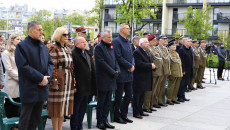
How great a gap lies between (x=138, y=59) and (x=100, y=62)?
65.6 inches

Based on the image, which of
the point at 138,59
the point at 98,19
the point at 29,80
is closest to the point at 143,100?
the point at 138,59

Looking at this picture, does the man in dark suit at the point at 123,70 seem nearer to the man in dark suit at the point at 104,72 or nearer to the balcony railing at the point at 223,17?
the man in dark suit at the point at 104,72

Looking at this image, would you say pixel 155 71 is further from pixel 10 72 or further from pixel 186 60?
Result: pixel 10 72

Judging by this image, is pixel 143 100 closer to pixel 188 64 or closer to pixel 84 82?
pixel 84 82

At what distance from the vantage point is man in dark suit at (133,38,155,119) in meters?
8.65

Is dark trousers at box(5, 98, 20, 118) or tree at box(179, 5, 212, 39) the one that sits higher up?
tree at box(179, 5, 212, 39)

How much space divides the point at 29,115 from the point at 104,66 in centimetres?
229

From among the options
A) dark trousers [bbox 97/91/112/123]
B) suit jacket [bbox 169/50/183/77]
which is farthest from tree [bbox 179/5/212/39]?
dark trousers [bbox 97/91/112/123]

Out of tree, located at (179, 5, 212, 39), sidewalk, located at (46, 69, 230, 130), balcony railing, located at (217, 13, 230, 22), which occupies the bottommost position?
sidewalk, located at (46, 69, 230, 130)

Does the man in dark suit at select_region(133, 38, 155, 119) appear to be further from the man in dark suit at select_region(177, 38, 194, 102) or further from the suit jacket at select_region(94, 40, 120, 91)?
the man in dark suit at select_region(177, 38, 194, 102)

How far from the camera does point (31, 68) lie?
5234mm

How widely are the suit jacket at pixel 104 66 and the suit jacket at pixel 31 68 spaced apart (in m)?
2.00

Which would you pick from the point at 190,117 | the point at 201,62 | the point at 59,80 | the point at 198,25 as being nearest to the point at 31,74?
the point at 59,80

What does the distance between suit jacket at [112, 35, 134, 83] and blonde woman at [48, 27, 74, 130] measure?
1892 mm
